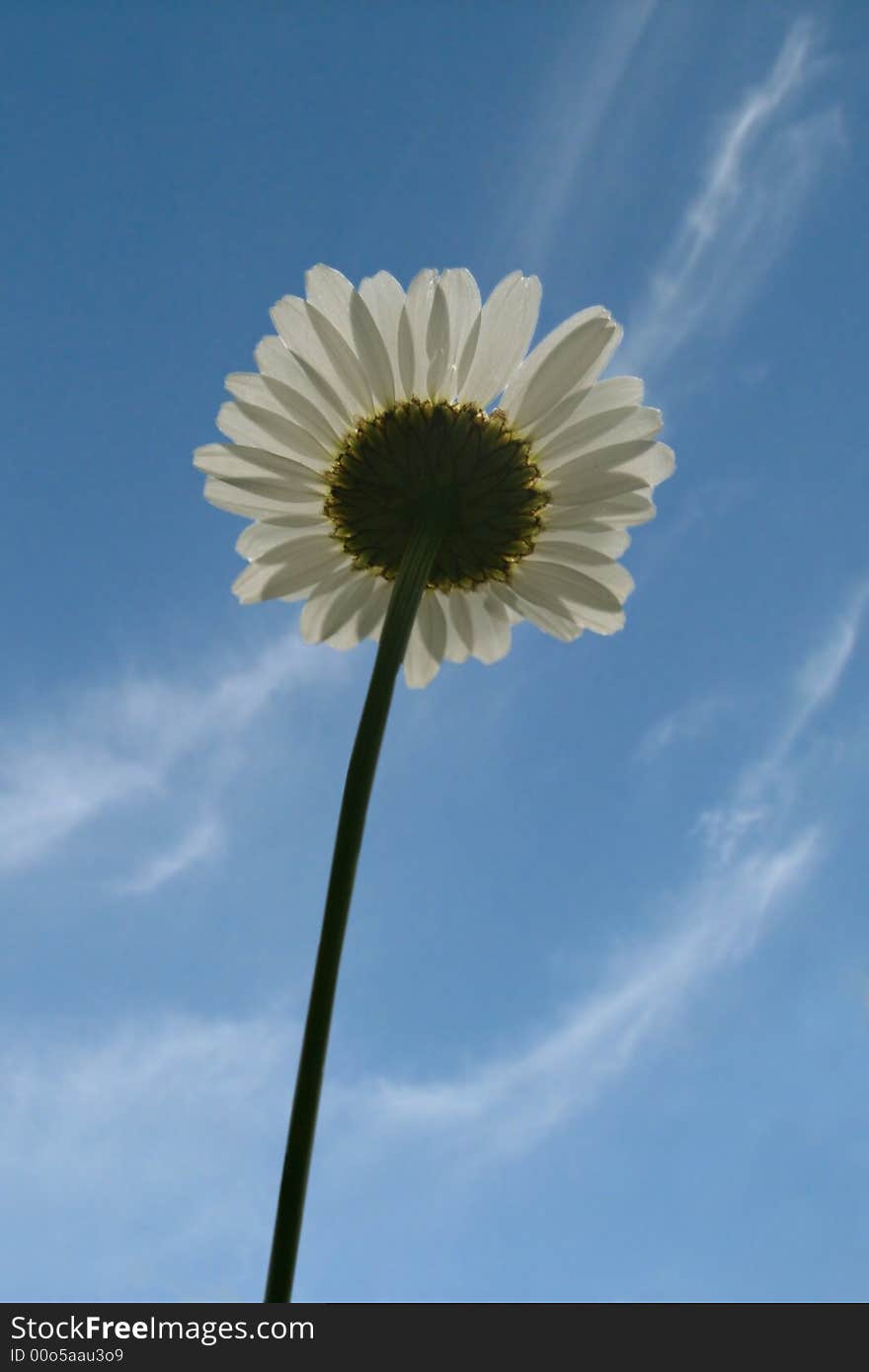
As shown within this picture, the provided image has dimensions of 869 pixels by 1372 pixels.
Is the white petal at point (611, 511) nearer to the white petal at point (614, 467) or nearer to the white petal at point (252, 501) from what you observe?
the white petal at point (614, 467)

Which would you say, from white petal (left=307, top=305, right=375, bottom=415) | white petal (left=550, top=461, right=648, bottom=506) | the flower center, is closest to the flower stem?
the flower center

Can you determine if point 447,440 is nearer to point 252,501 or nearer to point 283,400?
point 283,400

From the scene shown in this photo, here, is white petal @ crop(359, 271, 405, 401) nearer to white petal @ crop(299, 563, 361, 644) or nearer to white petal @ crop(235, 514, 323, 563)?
white petal @ crop(235, 514, 323, 563)

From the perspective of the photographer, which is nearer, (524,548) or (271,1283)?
(271,1283)
